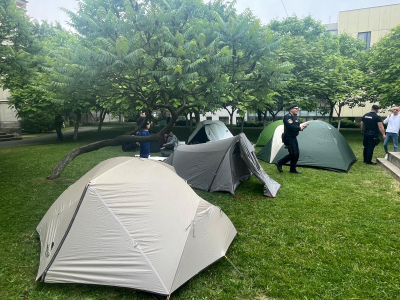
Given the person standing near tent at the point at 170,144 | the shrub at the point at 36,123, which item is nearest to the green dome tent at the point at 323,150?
the person standing near tent at the point at 170,144

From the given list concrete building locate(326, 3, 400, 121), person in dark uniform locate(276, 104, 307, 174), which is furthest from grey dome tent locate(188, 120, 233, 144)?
concrete building locate(326, 3, 400, 121)

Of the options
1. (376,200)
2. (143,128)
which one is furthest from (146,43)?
(376,200)

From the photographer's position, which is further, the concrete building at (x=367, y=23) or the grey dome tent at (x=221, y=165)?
the concrete building at (x=367, y=23)

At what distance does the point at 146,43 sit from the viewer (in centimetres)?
610

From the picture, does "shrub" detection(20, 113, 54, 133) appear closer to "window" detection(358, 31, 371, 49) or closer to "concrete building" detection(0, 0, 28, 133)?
"concrete building" detection(0, 0, 28, 133)

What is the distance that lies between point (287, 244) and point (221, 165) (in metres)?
2.77

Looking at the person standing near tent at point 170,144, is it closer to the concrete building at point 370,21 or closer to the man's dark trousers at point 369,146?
the man's dark trousers at point 369,146

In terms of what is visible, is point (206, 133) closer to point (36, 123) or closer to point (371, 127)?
point (371, 127)

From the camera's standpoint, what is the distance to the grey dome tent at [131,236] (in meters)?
3.08

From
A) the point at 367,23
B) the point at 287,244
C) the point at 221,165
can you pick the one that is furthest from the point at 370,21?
the point at 287,244

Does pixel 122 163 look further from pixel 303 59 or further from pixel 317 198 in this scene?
pixel 303 59

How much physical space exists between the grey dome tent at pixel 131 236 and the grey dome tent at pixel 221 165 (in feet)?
8.91

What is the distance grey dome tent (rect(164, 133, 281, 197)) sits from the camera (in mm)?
6422

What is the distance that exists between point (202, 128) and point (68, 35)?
9.30 m
